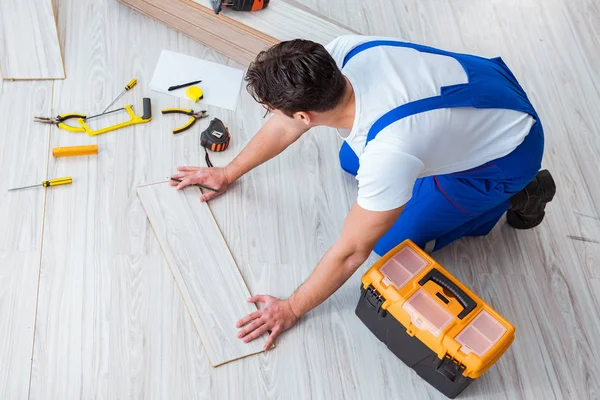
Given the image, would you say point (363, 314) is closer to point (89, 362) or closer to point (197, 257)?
point (197, 257)

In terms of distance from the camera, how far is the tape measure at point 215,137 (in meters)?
2.50

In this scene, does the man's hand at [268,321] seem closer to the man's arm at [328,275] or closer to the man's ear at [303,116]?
the man's arm at [328,275]

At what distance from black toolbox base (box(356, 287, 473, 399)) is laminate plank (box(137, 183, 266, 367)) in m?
0.37

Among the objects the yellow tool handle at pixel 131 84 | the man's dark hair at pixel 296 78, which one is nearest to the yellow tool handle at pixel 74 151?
the yellow tool handle at pixel 131 84

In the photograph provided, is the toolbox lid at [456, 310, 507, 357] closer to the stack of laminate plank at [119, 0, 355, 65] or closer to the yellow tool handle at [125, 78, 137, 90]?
the stack of laminate plank at [119, 0, 355, 65]

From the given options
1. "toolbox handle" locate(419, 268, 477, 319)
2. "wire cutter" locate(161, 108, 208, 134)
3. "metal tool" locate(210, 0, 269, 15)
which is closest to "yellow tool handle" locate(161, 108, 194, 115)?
"wire cutter" locate(161, 108, 208, 134)

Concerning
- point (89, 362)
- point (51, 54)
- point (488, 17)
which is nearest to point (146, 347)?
point (89, 362)

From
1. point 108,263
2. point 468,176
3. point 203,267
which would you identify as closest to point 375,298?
point 468,176

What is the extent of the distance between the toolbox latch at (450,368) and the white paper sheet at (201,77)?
52.3 inches

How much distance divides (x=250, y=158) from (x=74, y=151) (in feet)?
2.17

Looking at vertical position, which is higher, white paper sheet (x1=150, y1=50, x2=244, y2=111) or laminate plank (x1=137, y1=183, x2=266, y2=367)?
white paper sheet (x1=150, y1=50, x2=244, y2=111)

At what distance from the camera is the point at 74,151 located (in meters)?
2.39

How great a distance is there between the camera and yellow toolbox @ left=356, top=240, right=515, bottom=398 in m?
1.93

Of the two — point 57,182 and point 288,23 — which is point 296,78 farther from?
point 288,23
